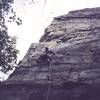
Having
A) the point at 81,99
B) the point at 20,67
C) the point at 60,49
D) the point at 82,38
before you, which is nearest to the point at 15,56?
the point at 20,67

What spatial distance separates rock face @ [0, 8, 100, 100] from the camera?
24.3 metres

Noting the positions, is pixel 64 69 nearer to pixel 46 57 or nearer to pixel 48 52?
pixel 46 57

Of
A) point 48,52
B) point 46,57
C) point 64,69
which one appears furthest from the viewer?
point 48,52

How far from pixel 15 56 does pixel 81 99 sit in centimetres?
869

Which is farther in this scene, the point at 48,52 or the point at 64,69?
the point at 48,52

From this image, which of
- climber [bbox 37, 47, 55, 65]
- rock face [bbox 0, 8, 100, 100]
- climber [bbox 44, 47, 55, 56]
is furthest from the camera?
climber [bbox 44, 47, 55, 56]

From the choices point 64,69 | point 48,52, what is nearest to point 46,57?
point 48,52

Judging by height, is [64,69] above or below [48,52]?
below

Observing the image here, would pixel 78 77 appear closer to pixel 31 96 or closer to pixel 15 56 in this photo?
pixel 31 96

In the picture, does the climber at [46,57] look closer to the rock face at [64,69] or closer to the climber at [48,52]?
the climber at [48,52]

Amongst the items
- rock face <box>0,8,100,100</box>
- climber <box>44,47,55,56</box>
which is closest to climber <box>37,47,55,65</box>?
climber <box>44,47,55,56</box>

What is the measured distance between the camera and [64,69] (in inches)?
1040

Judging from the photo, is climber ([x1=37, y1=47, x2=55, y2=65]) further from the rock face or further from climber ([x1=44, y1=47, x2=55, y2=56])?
the rock face

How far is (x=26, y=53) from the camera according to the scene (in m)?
31.8
